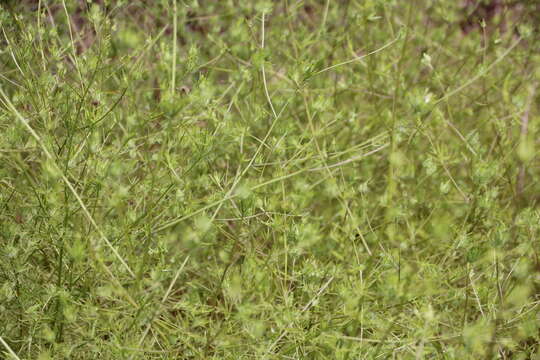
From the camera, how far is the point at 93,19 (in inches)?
59.7

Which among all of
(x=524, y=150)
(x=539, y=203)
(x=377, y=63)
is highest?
(x=524, y=150)

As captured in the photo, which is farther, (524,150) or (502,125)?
(502,125)

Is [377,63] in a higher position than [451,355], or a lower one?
lower

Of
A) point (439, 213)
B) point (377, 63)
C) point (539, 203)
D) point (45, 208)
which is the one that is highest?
point (45, 208)

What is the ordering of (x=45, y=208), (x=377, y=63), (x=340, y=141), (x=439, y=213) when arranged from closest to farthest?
(x=45, y=208), (x=439, y=213), (x=340, y=141), (x=377, y=63)

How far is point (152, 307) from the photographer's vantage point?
56.1 inches

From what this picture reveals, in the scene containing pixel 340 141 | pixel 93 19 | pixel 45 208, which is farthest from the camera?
pixel 340 141

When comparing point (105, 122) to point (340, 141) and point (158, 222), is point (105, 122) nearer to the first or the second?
point (158, 222)

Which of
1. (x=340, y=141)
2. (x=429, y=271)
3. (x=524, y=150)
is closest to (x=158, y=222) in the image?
(x=429, y=271)

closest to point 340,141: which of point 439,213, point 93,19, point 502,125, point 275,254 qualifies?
point 439,213

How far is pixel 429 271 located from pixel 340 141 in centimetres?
88

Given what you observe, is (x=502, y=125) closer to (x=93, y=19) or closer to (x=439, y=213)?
(x=439, y=213)

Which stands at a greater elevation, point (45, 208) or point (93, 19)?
point (93, 19)

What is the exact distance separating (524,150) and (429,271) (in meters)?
0.47
